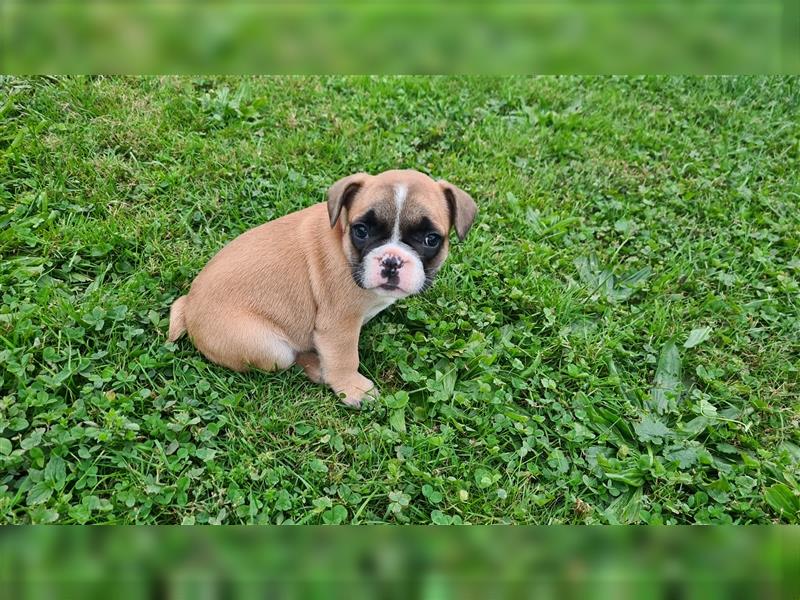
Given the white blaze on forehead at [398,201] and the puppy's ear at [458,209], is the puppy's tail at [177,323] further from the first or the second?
the puppy's ear at [458,209]

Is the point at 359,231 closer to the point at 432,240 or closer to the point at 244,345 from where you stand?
→ the point at 432,240

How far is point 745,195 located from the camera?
5480 millimetres

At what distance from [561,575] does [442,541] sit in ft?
0.72

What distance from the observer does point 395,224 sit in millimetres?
3260

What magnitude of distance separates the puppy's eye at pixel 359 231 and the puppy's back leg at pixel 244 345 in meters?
0.84

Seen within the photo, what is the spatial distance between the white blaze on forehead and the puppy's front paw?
107 centimetres

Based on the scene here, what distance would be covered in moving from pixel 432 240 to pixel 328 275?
0.71 meters

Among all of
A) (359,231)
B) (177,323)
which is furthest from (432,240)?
(177,323)

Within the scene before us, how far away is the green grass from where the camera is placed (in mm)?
3365

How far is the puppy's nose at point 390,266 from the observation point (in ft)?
10.5

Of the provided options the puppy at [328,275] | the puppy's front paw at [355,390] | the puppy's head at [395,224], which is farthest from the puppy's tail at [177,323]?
the puppy's head at [395,224]
